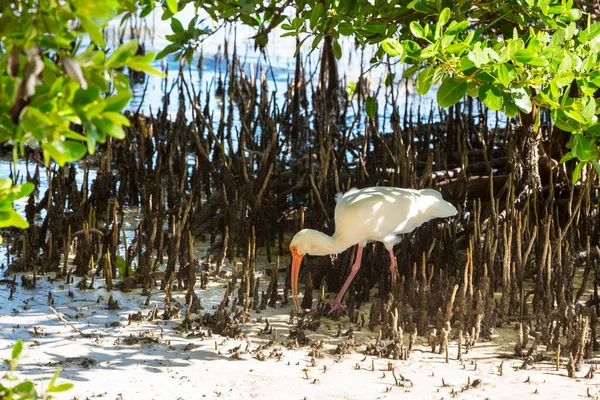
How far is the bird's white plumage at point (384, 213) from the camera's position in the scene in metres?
3.68

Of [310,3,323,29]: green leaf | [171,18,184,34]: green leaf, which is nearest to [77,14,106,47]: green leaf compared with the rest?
[310,3,323,29]: green leaf

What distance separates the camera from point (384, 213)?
12.1 feet

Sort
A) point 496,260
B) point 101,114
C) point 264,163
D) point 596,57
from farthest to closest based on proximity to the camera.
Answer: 1. point 264,163
2. point 496,260
3. point 596,57
4. point 101,114

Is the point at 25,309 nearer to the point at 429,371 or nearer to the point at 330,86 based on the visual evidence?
the point at 429,371

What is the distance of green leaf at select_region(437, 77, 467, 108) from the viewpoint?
265 cm

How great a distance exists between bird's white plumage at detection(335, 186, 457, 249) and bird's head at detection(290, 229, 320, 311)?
13 centimetres

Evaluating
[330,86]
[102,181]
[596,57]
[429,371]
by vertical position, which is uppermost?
[330,86]

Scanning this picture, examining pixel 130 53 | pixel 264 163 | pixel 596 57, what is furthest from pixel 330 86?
pixel 130 53

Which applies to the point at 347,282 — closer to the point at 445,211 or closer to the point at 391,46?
the point at 445,211

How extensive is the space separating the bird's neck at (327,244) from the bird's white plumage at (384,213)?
0.02 meters

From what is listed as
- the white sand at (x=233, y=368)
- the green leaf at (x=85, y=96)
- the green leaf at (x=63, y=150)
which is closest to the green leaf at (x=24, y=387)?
the green leaf at (x=63, y=150)

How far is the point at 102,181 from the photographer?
184 inches

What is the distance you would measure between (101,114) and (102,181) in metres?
3.33

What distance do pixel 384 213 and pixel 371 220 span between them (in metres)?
0.07
